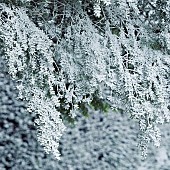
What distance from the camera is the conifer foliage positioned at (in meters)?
1.31

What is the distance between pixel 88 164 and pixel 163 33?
211 cm

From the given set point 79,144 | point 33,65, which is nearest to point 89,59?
point 33,65

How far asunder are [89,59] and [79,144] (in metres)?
2.06

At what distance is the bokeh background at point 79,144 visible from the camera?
3.08 metres

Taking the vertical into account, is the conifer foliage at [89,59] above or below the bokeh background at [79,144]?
→ above

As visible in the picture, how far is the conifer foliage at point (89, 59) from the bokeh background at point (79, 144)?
1.63 meters

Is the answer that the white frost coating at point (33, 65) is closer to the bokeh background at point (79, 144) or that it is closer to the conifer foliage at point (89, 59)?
the conifer foliage at point (89, 59)

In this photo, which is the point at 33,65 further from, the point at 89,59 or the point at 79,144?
the point at 79,144

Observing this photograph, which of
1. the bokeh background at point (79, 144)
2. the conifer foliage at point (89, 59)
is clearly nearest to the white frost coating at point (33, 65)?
the conifer foliage at point (89, 59)

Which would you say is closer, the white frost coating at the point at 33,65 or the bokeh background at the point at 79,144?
the white frost coating at the point at 33,65

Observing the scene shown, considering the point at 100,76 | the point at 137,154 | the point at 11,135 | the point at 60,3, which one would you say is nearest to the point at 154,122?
the point at 100,76

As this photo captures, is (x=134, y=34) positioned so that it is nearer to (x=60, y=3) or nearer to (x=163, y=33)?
(x=163, y=33)

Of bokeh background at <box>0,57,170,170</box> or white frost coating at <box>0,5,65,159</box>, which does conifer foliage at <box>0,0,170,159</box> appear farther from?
bokeh background at <box>0,57,170,170</box>

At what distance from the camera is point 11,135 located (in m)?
3.10
